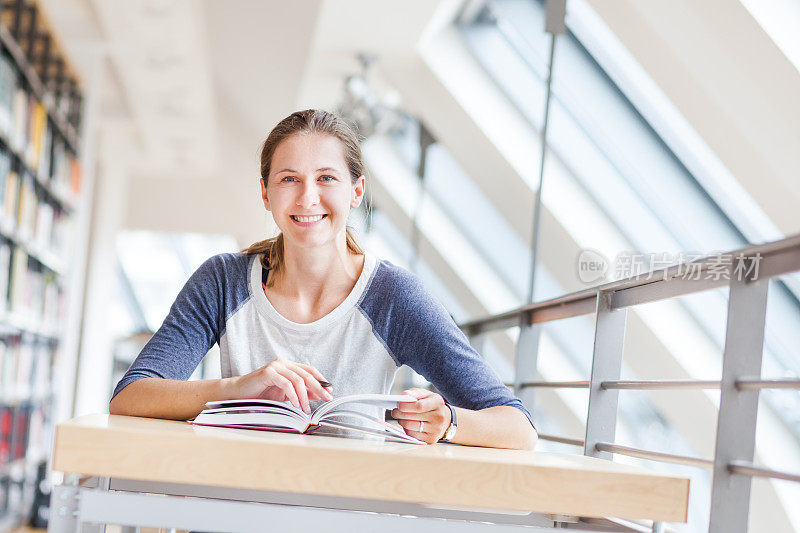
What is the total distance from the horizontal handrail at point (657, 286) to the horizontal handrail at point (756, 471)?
23 centimetres

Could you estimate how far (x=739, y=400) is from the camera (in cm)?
113

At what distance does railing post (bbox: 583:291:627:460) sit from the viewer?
1.62 meters

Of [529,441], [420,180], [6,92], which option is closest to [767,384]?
[529,441]

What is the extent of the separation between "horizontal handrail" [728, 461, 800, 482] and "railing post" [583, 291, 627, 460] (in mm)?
509

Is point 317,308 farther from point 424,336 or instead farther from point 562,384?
point 562,384

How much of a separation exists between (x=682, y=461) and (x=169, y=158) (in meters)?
6.00

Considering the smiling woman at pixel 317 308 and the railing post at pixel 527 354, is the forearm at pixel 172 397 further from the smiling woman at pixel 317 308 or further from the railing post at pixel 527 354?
the railing post at pixel 527 354

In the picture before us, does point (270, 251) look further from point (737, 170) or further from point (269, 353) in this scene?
point (737, 170)

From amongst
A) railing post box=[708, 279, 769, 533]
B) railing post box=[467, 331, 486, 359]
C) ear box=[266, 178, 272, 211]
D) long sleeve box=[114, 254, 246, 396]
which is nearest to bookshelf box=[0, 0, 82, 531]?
railing post box=[467, 331, 486, 359]

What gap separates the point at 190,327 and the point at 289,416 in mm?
438

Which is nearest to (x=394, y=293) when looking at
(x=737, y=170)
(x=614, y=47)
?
(x=737, y=170)

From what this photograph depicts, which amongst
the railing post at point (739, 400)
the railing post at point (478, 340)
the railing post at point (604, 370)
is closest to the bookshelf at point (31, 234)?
the railing post at point (478, 340)

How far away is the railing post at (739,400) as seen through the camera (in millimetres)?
1117

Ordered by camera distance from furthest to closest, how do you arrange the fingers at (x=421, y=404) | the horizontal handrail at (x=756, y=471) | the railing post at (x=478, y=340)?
the railing post at (x=478, y=340) → the fingers at (x=421, y=404) → the horizontal handrail at (x=756, y=471)
